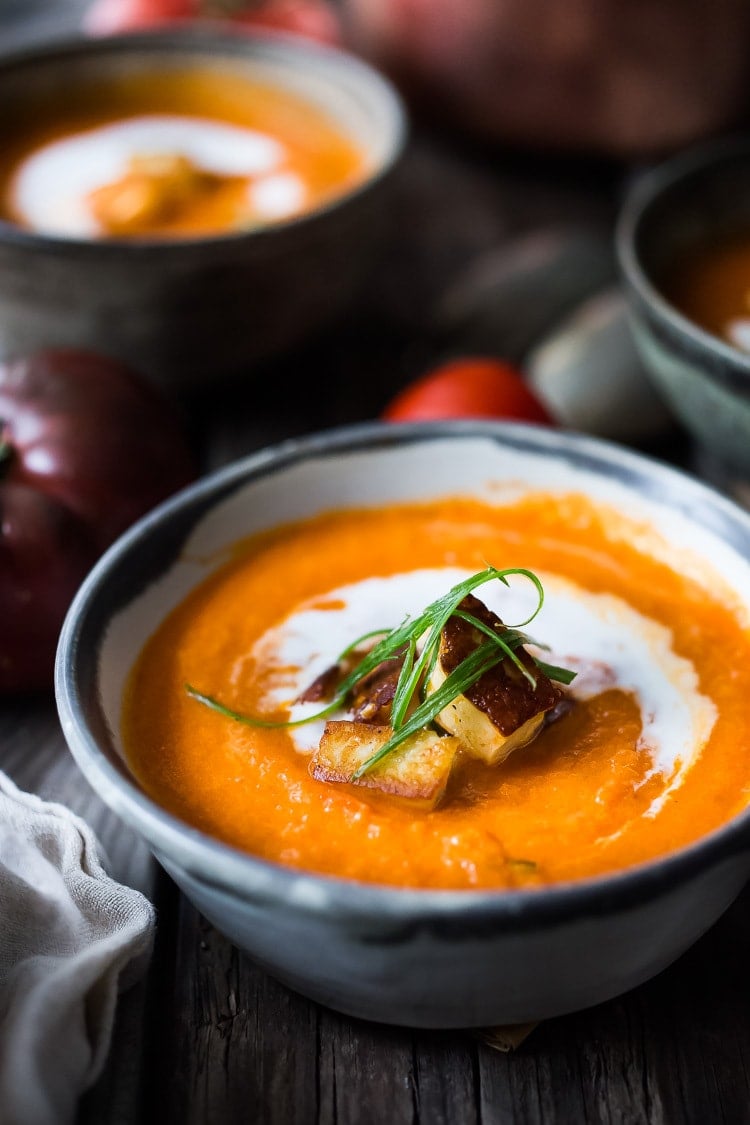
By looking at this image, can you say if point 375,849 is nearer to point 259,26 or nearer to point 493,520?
point 493,520

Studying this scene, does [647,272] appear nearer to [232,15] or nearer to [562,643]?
[562,643]

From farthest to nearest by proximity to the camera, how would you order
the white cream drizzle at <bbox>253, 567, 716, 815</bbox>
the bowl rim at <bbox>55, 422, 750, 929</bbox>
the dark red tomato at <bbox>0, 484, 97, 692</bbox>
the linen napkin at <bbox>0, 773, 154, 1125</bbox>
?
the dark red tomato at <bbox>0, 484, 97, 692</bbox> → the white cream drizzle at <bbox>253, 567, 716, 815</bbox> → the linen napkin at <bbox>0, 773, 154, 1125</bbox> → the bowl rim at <bbox>55, 422, 750, 929</bbox>

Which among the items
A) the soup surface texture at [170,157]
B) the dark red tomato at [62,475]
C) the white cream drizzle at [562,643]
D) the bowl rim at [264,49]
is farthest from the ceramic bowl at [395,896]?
the soup surface texture at [170,157]

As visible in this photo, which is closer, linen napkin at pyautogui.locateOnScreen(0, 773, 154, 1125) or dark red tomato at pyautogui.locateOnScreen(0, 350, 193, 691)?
linen napkin at pyautogui.locateOnScreen(0, 773, 154, 1125)

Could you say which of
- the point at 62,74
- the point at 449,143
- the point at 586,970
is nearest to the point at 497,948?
the point at 586,970

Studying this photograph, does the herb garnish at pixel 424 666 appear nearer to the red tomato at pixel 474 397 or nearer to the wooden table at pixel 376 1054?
the wooden table at pixel 376 1054

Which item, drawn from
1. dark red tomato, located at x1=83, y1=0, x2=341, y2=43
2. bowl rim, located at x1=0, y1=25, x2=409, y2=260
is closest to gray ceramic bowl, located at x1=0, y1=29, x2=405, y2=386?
bowl rim, located at x1=0, y1=25, x2=409, y2=260

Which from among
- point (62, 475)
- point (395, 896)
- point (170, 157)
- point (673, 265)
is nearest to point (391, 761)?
point (395, 896)

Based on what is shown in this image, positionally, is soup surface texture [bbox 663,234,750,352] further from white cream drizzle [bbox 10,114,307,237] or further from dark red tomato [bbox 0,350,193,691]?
dark red tomato [bbox 0,350,193,691]
